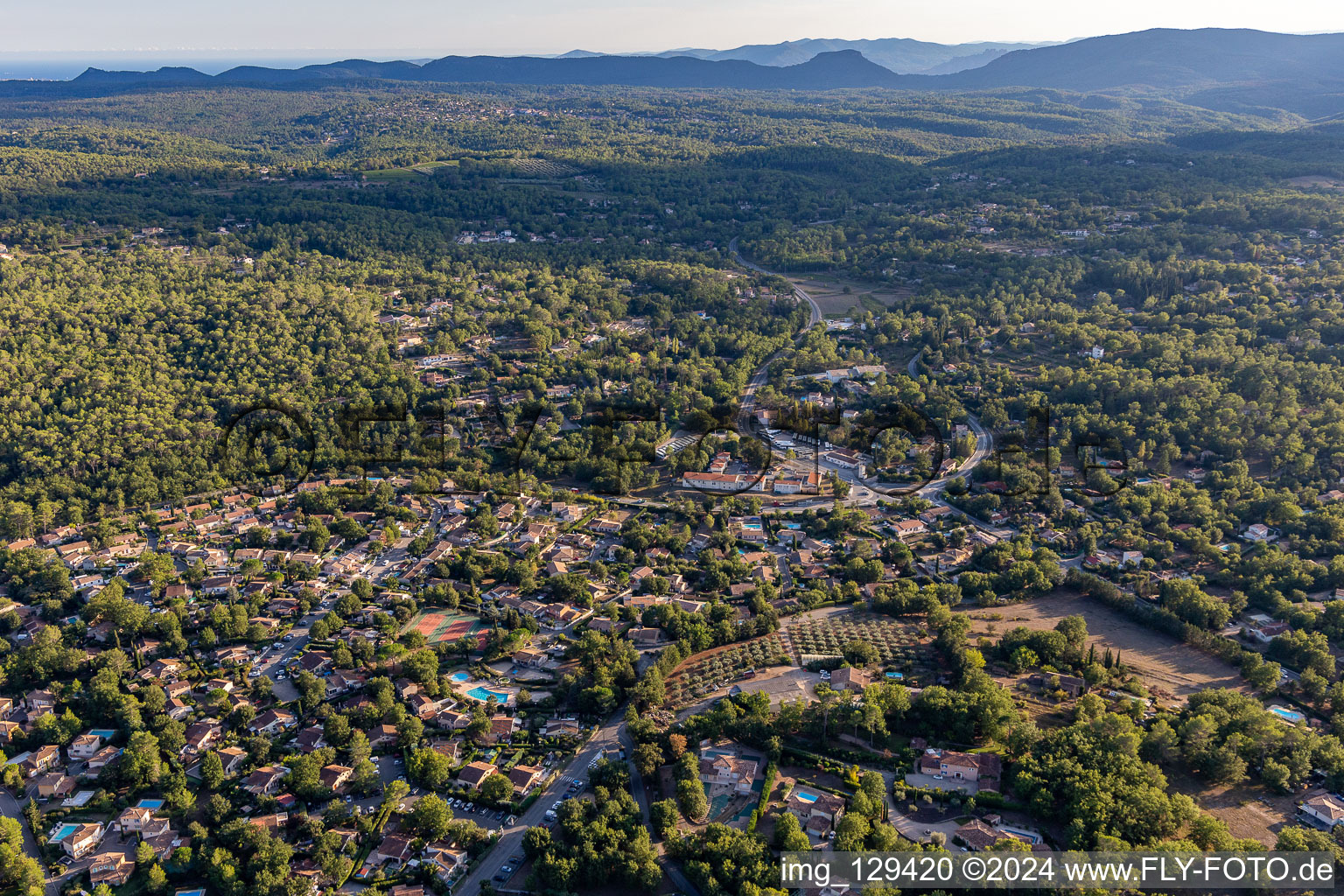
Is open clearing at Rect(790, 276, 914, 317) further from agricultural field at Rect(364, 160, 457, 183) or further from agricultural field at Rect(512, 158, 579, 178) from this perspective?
agricultural field at Rect(364, 160, 457, 183)

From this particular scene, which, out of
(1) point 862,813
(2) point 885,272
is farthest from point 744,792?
(2) point 885,272

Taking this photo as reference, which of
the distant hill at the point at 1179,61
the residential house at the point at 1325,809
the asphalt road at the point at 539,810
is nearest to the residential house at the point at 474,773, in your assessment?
the asphalt road at the point at 539,810

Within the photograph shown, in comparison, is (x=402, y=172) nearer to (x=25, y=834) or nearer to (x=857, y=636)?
(x=857, y=636)

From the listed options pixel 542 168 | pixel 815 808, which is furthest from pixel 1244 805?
pixel 542 168

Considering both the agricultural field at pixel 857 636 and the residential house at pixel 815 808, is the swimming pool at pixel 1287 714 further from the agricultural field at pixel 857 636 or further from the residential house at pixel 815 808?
the residential house at pixel 815 808

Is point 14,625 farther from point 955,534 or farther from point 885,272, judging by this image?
point 885,272

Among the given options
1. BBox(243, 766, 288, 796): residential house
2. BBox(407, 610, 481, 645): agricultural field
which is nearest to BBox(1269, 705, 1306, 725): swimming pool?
BBox(407, 610, 481, 645): agricultural field

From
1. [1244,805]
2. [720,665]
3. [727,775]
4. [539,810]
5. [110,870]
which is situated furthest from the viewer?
[720,665]
